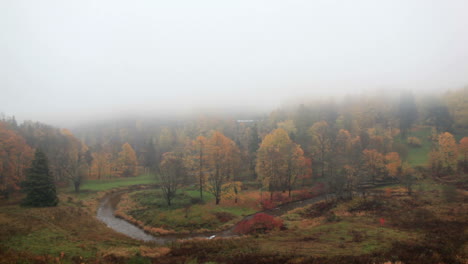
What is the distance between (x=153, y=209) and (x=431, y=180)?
53701 millimetres

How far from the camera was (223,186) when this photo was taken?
40.1m

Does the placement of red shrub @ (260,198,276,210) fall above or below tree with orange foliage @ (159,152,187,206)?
below

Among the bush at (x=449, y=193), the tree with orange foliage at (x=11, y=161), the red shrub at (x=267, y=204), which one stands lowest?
the red shrub at (x=267, y=204)

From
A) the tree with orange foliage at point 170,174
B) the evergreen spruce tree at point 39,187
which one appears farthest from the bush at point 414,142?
the evergreen spruce tree at point 39,187

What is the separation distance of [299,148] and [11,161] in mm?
54496

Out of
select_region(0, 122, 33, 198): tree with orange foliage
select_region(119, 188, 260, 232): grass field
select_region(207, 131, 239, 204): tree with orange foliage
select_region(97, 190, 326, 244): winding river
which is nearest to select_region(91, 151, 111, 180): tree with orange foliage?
select_region(0, 122, 33, 198): tree with orange foliage

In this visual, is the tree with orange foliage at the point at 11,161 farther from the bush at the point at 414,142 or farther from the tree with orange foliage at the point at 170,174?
the bush at the point at 414,142

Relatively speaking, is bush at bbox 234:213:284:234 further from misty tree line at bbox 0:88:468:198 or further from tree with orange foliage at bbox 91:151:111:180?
tree with orange foliage at bbox 91:151:111:180

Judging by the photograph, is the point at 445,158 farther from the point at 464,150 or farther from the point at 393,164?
the point at 393,164

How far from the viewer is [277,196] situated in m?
41.1

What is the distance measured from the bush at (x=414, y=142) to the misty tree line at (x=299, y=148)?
472 mm

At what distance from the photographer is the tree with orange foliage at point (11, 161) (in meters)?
35.5

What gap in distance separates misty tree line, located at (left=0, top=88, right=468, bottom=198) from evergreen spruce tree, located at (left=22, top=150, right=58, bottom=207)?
325 inches

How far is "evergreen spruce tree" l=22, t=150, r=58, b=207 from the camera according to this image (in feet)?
99.0
